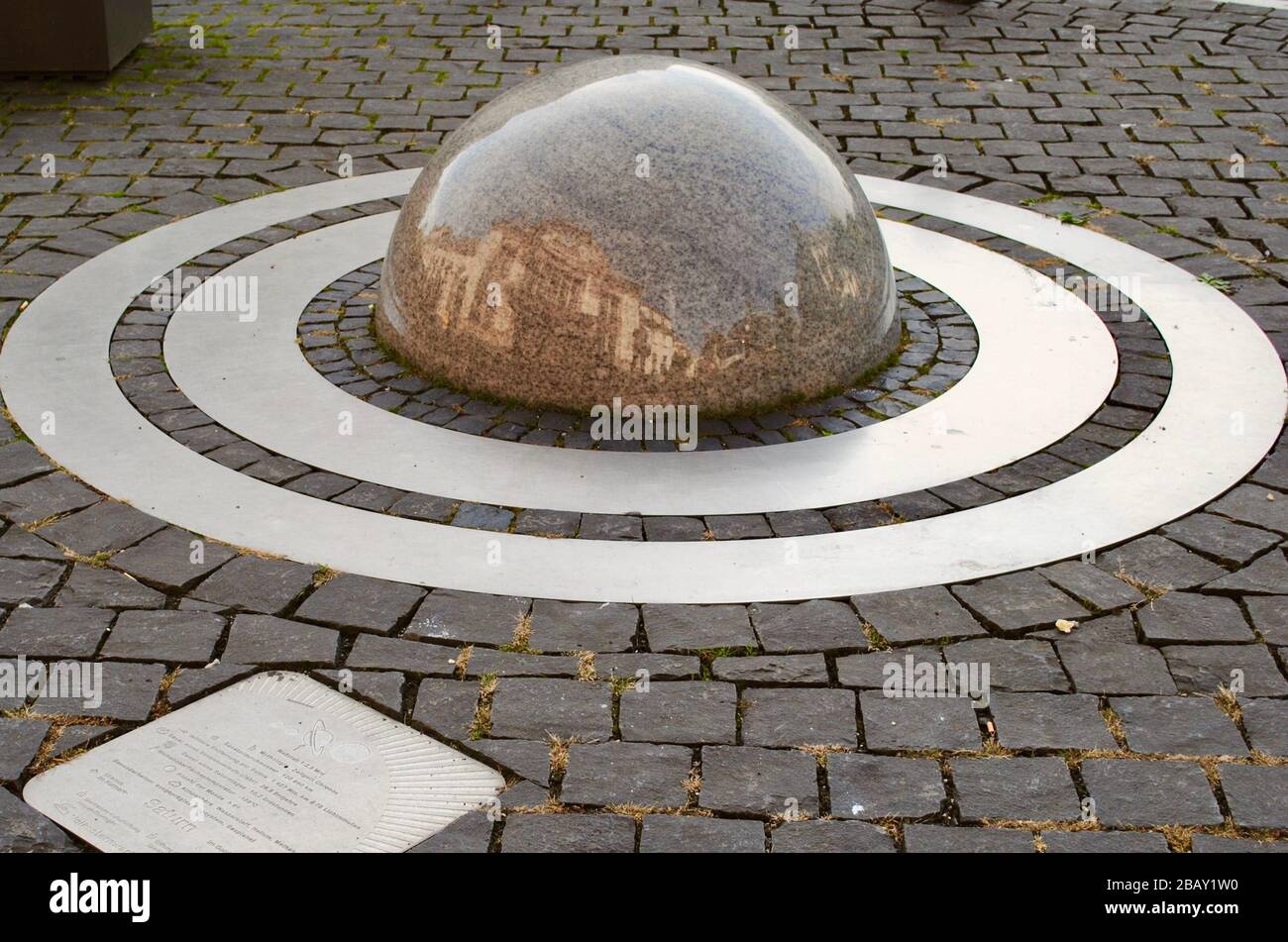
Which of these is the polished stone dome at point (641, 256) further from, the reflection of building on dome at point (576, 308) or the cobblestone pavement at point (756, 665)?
the cobblestone pavement at point (756, 665)

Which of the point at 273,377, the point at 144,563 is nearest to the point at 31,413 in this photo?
the point at 273,377

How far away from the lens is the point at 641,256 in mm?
6625

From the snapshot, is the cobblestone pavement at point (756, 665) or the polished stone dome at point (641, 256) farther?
the polished stone dome at point (641, 256)

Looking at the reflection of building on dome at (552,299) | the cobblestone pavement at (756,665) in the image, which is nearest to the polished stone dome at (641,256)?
the reflection of building on dome at (552,299)

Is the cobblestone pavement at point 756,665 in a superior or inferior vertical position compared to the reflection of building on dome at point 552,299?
inferior

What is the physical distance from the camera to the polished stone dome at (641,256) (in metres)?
6.66

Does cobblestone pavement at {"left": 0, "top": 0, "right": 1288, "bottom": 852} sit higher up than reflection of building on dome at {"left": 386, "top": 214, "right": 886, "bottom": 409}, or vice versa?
reflection of building on dome at {"left": 386, "top": 214, "right": 886, "bottom": 409}

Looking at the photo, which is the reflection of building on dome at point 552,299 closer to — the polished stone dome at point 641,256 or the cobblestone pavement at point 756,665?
the polished stone dome at point 641,256

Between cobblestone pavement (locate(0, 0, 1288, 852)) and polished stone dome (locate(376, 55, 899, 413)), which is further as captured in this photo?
polished stone dome (locate(376, 55, 899, 413))

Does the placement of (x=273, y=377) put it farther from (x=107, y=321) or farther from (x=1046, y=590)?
(x=1046, y=590)

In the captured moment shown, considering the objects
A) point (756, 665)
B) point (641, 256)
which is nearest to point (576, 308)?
point (641, 256)

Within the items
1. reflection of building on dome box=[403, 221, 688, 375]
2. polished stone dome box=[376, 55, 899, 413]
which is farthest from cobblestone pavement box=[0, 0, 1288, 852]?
reflection of building on dome box=[403, 221, 688, 375]

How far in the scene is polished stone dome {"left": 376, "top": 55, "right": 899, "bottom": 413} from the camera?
6.66 meters

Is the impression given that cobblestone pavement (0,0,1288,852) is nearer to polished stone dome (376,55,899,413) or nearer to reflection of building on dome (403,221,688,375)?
polished stone dome (376,55,899,413)
